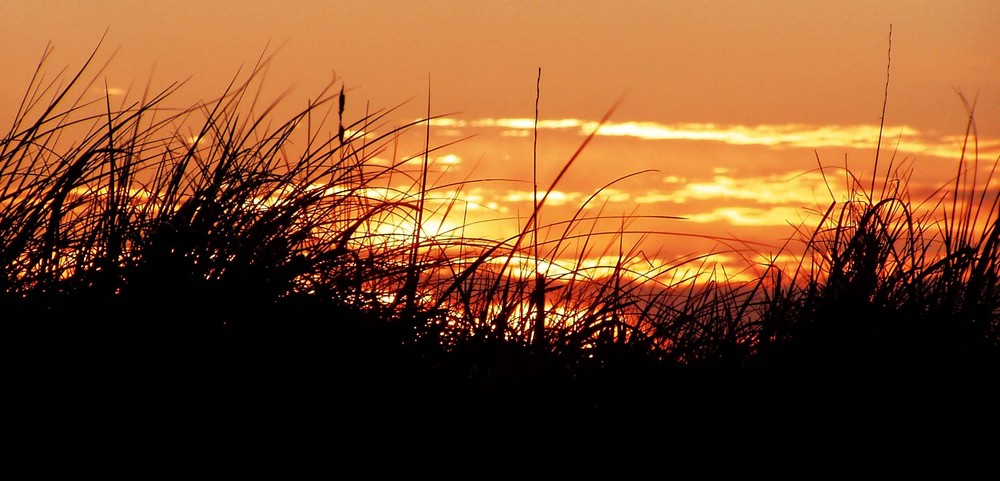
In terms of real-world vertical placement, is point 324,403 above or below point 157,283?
below

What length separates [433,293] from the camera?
9.42ft

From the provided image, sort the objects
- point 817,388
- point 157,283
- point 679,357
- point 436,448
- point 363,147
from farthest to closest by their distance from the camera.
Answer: point 363,147
point 679,357
point 817,388
point 157,283
point 436,448

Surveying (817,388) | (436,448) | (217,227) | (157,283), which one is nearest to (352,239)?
(217,227)

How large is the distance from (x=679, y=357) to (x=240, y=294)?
117 centimetres

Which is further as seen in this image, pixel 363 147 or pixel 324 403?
pixel 363 147

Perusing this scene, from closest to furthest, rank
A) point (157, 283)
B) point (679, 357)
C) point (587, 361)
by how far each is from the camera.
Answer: point (157, 283)
point (587, 361)
point (679, 357)

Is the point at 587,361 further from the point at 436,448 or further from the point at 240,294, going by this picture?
the point at 240,294

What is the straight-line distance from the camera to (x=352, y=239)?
284 cm

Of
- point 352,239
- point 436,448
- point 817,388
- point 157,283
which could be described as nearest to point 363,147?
point 352,239

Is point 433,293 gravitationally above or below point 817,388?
above

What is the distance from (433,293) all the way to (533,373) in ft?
1.69

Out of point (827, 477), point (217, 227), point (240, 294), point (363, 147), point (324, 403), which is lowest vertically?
point (827, 477)

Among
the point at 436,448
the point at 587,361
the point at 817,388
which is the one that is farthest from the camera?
the point at 587,361

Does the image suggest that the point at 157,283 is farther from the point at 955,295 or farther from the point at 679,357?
the point at 955,295
